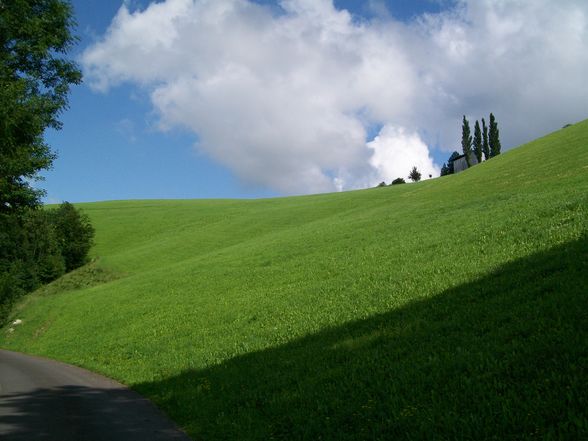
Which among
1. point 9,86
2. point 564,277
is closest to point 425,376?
point 564,277

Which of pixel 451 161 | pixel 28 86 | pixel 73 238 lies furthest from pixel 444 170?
pixel 28 86

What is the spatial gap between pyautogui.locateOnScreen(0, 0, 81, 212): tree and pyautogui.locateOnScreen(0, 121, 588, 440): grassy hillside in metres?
8.73

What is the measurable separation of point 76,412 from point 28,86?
13.2 m

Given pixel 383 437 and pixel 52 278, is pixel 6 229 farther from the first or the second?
pixel 52 278

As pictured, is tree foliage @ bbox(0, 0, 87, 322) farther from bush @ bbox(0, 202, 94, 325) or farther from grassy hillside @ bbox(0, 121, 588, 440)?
bush @ bbox(0, 202, 94, 325)

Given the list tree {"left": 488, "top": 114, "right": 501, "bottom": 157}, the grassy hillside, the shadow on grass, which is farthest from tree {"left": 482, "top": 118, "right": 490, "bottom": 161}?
the shadow on grass

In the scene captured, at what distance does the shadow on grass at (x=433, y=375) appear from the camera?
6.41 metres

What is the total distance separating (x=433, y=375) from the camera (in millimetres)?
8086

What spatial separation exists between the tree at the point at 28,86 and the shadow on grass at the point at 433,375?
9.70 meters

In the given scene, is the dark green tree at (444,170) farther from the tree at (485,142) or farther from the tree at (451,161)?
the tree at (485,142)

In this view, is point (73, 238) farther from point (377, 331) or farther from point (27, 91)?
point (377, 331)

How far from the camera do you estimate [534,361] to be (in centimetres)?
736

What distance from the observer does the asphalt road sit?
373 inches

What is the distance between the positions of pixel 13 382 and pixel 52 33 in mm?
13526
